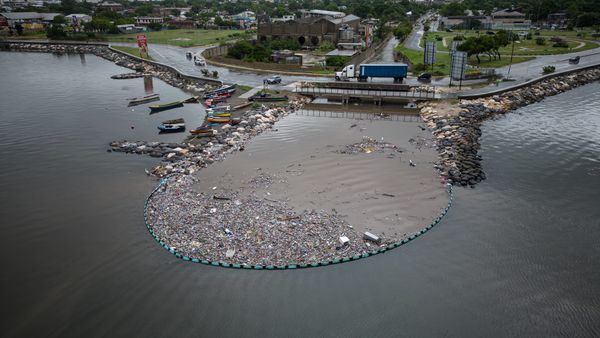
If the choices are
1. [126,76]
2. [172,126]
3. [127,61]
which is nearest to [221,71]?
[126,76]

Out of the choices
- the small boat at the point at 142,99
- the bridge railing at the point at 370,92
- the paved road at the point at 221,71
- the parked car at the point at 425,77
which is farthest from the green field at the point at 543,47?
the small boat at the point at 142,99

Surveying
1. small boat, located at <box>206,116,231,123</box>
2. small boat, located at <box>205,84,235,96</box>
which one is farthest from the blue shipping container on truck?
small boat, located at <box>206,116,231,123</box>

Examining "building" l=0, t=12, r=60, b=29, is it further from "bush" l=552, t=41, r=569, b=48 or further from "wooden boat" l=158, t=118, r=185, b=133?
"bush" l=552, t=41, r=569, b=48

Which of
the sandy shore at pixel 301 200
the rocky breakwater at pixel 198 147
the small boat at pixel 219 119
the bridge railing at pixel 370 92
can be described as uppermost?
the bridge railing at pixel 370 92

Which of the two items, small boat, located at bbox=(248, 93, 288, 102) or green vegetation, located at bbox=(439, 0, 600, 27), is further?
green vegetation, located at bbox=(439, 0, 600, 27)

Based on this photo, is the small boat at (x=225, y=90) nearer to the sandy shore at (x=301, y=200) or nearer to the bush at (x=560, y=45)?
the sandy shore at (x=301, y=200)
